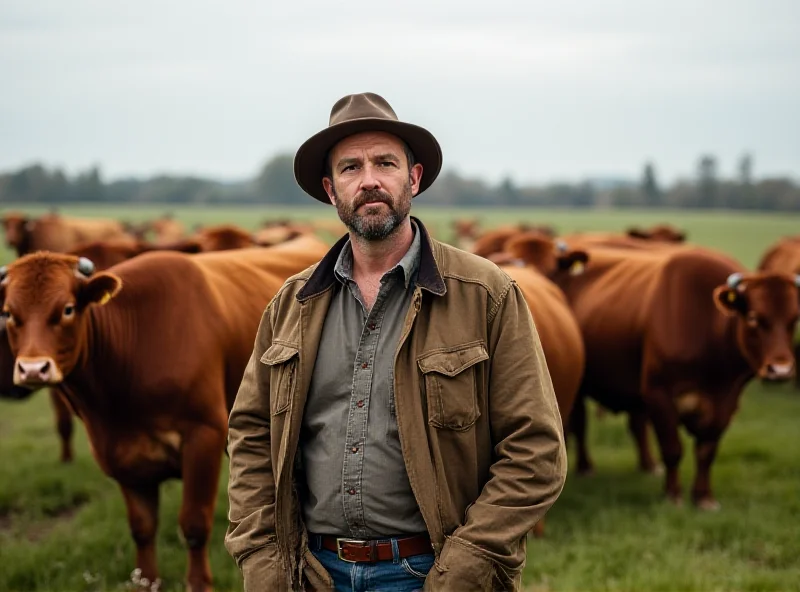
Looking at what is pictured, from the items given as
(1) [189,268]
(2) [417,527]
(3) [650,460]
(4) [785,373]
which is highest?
(1) [189,268]

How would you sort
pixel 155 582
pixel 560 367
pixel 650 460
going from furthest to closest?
pixel 650 460 < pixel 560 367 < pixel 155 582

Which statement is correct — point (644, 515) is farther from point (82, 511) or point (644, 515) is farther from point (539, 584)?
point (82, 511)

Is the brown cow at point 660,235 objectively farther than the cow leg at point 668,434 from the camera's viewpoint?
Yes

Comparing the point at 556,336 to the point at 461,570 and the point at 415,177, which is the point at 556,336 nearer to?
the point at 415,177

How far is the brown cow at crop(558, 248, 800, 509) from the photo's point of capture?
7.38m

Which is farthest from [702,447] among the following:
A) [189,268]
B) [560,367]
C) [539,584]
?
[189,268]

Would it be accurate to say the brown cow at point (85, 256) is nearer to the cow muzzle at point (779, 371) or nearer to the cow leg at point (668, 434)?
the cow leg at point (668, 434)

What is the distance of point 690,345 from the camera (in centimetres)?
793

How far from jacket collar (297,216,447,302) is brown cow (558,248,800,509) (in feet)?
15.9

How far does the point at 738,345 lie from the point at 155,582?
4944 mm

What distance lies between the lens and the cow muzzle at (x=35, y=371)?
16.0ft

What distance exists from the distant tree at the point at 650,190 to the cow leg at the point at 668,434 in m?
72.2

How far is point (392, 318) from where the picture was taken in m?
3.06

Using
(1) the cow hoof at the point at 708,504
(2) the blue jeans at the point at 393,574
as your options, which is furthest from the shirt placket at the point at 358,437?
(1) the cow hoof at the point at 708,504
